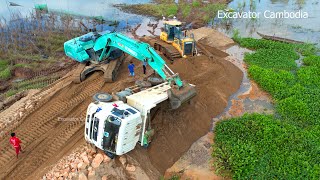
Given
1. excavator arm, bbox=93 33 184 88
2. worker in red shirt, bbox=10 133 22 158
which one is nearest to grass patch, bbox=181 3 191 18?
excavator arm, bbox=93 33 184 88

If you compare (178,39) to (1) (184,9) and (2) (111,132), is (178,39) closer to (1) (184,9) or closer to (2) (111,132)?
(2) (111,132)

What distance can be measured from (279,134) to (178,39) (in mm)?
8475

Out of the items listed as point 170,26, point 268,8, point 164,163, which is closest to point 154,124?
point 164,163

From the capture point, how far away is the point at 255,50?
20578 millimetres

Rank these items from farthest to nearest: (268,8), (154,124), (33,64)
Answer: (268,8)
(33,64)
(154,124)

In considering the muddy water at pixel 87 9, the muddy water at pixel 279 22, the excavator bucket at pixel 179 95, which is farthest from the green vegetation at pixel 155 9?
the excavator bucket at pixel 179 95

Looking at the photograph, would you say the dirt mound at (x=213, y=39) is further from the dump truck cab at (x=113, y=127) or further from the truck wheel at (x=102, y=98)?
the dump truck cab at (x=113, y=127)

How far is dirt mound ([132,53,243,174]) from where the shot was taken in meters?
10.8

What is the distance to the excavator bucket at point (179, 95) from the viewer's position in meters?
10.5

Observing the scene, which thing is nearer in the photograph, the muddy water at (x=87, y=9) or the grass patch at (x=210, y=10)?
the muddy water at (x=87, y=9)

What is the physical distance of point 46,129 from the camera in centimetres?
1134

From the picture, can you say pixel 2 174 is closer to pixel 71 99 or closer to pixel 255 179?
pixel 71 99

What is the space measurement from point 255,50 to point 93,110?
14479 mm

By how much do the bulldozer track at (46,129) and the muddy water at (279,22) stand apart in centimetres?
1531
